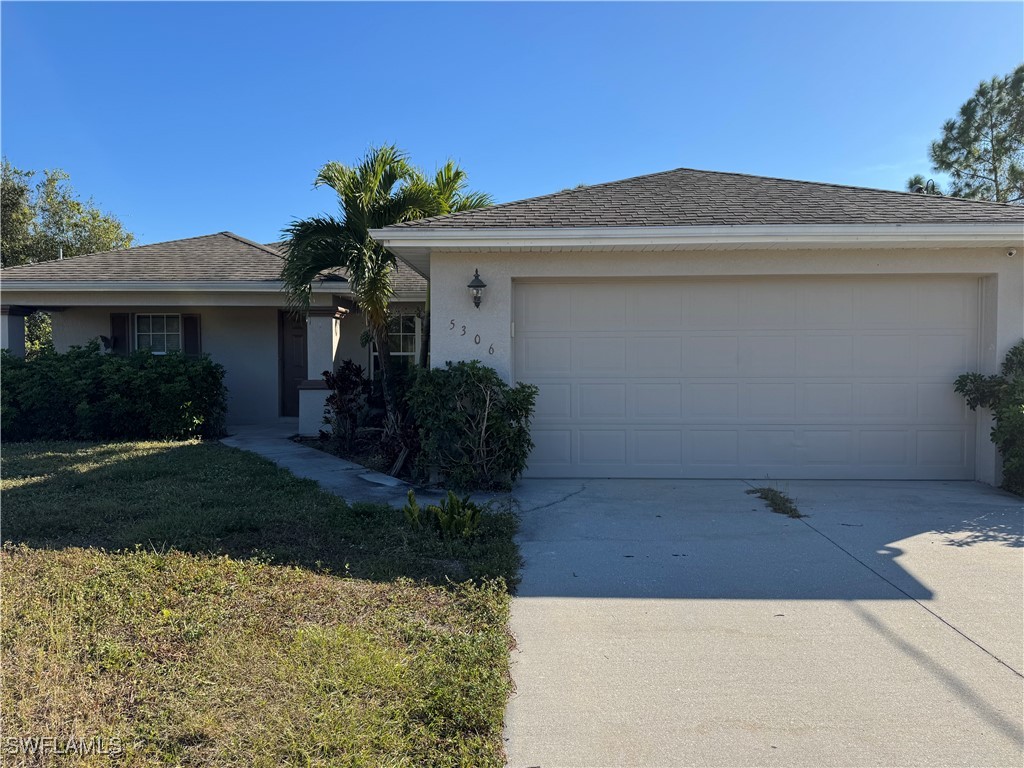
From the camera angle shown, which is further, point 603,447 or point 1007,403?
point 603,447

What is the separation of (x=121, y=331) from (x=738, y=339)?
11503 mm

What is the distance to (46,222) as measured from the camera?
81.7 feet

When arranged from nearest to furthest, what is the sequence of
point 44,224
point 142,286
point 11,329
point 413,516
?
point 413,516 < point 142,286 < point 11,329 < point 44,224

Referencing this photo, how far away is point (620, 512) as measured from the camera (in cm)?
623

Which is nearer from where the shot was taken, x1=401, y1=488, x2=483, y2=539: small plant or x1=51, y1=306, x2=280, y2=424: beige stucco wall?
x1=401, y1=488, x2=483, y2=539: small plant

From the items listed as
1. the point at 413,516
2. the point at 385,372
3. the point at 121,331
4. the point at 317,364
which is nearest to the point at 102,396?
the point at 121,331

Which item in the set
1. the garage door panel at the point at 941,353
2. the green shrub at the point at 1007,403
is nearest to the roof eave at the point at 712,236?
the garage door panel at the point at 941,353

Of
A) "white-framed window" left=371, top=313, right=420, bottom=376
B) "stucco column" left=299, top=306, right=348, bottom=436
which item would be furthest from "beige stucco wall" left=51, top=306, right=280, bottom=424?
"stucco column" left=299, top=306, right=348, bottom=436

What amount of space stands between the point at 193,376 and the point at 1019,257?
36.7ft

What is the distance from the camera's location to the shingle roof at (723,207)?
6926 millimetres

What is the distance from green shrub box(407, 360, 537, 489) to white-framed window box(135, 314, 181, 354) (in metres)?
8.04

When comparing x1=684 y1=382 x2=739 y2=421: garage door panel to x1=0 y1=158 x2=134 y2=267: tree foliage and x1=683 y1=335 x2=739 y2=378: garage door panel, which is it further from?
x1=0 y1=158 x2=134 y2=267: tree foliage

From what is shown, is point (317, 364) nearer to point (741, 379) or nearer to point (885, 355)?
point (741, 379)

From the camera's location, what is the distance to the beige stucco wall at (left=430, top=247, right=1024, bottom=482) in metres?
7.33
